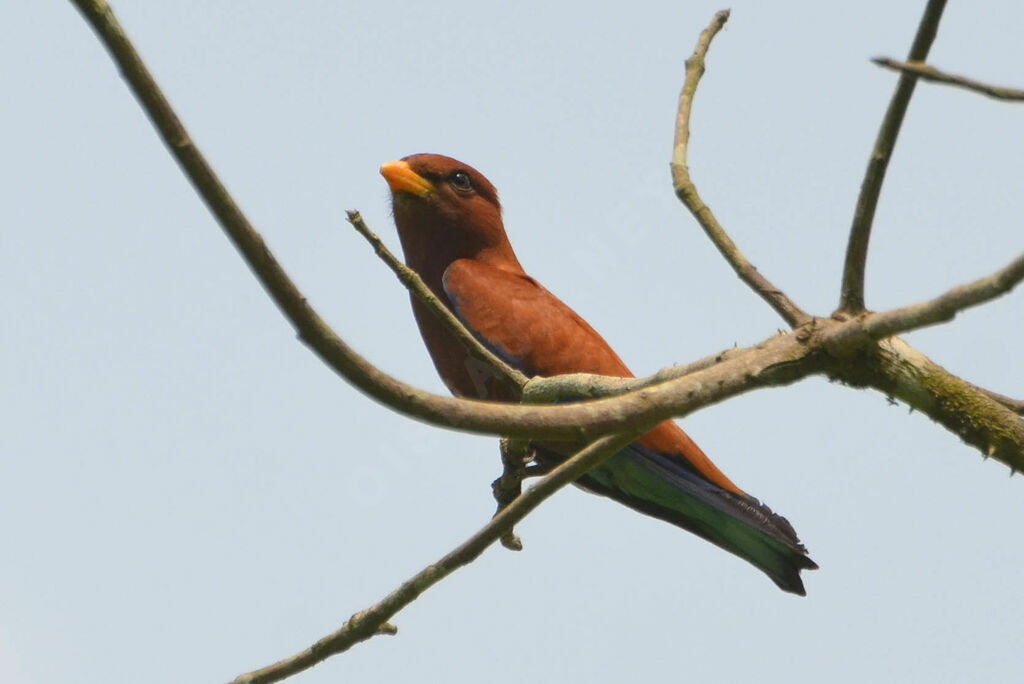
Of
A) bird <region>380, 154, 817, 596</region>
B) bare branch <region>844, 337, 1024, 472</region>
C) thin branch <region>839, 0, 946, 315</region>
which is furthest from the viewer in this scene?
bird <region>380, 154, 817, 596</region>

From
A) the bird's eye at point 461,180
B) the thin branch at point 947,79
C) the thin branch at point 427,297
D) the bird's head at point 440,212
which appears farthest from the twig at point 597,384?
the bird's eye at point 461,180

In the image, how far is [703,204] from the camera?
372 centimetres

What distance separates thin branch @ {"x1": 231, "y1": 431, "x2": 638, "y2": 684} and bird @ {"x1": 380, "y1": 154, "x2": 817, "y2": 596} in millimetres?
1270

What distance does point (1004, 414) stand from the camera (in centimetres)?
342

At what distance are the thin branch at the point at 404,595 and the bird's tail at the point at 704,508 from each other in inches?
63.1

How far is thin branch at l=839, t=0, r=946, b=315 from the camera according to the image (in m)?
2.88

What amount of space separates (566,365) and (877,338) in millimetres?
2780

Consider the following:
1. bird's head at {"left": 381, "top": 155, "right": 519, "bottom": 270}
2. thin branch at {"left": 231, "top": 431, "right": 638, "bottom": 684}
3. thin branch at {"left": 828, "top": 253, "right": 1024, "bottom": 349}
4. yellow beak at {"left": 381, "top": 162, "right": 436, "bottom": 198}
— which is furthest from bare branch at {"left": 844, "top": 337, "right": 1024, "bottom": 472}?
yellow beak at {"left": 381, "top": 162, "right": 436, "bottom": 198}

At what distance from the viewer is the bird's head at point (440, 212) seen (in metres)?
6.31

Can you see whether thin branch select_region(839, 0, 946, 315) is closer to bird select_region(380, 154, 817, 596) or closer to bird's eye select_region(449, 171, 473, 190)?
bird select_region(380, 154, 817, 596)

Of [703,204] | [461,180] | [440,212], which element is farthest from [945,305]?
[461,180]

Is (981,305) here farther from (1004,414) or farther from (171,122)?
(171,122)

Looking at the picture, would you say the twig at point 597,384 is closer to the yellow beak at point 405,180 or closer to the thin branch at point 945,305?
the thin branch at point 945,305

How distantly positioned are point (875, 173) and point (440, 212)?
11.7 feet
